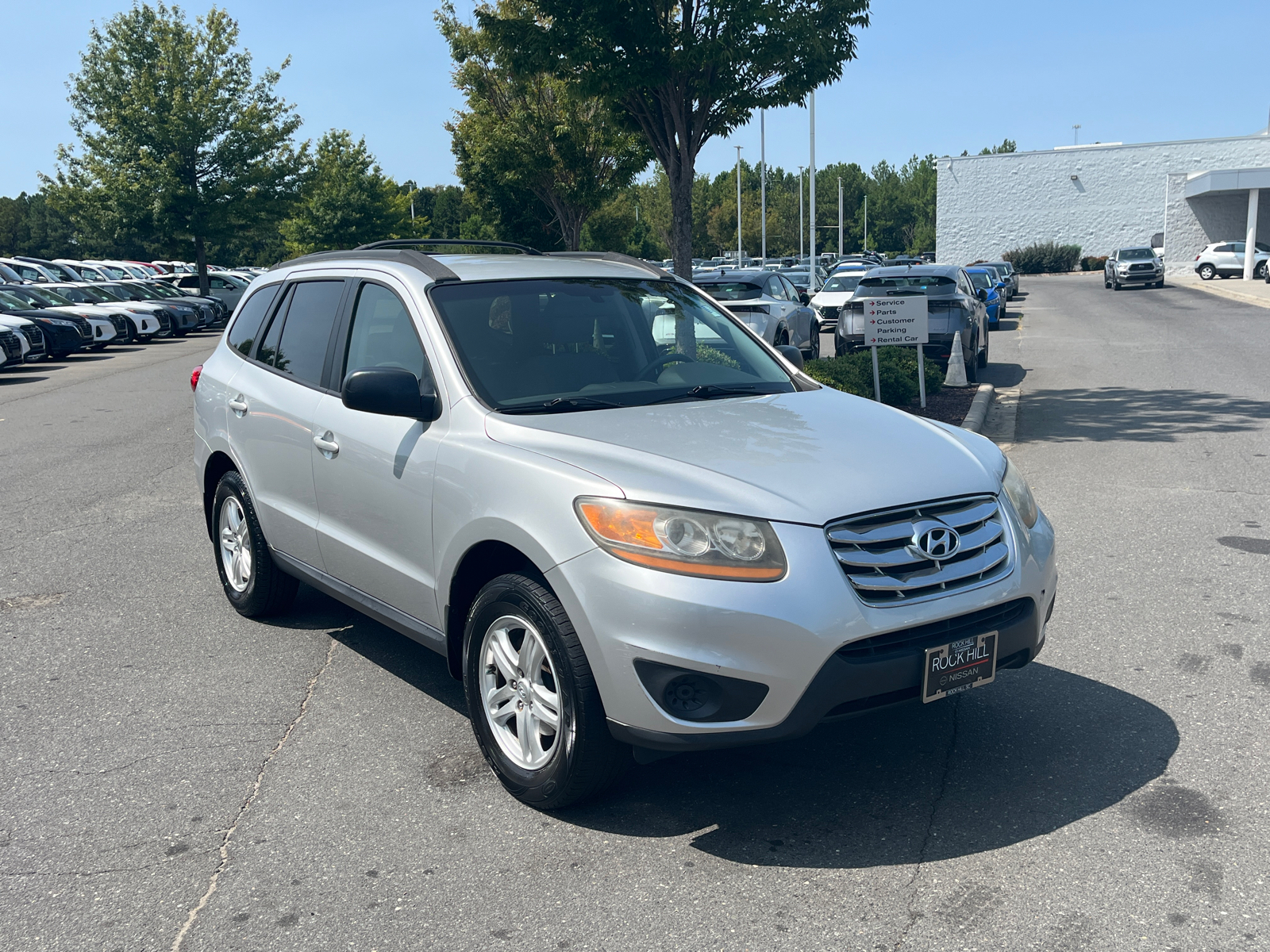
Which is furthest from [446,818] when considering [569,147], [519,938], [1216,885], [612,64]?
[569,147]

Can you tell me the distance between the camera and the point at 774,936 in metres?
3.12

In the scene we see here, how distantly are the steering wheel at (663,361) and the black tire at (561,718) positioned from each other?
1.23m

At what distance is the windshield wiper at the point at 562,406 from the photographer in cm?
423

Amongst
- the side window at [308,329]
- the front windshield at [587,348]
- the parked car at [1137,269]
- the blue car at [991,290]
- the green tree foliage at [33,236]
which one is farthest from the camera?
the green tree foliage at [33,236]

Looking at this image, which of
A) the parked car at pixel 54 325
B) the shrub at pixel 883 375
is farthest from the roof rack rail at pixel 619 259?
the parked car at pixel 54 325

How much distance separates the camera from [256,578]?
5.85 m

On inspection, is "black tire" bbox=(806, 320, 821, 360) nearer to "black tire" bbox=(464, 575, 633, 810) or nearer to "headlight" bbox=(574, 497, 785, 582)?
"black tire" bbox=(464, 575, 633, 810)

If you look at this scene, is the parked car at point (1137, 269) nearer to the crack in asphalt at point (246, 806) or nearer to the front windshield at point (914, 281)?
the front windshield at point (914, 281)

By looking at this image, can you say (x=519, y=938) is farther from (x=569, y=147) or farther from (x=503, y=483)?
(x=569, y=147)

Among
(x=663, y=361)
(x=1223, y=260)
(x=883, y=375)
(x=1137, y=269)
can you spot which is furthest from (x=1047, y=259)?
(x=663, y=361)

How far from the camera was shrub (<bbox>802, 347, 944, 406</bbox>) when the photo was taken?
38.2 feet

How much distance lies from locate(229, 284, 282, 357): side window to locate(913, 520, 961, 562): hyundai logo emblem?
377cm

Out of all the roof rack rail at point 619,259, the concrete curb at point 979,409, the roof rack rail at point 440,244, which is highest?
the roof rack rail at point 440,244

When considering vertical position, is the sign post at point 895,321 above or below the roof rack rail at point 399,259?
below
